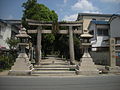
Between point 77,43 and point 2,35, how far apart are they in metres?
14.8

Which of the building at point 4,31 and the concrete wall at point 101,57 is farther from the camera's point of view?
the building at point 4,31

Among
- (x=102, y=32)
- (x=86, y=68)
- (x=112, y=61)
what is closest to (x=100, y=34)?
(x=102, y=32)

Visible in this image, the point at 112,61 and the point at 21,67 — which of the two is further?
the point at 112,61

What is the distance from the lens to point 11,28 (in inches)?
1234

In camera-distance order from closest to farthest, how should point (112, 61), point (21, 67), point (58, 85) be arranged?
point (58, 85), point (21, 67), point (112, 61)

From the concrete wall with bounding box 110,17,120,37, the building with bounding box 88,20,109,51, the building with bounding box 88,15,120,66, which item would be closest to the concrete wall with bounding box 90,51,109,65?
the building with bounding box 88,15,120,66

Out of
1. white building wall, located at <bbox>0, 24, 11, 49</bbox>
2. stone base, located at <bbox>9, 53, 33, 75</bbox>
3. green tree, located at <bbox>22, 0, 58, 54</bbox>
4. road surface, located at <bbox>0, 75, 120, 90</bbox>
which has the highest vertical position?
green tree, located at <bbox>22, 0, 58, 54</bbox>

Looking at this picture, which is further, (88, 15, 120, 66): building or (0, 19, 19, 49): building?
(88, 15, 120, 66): building

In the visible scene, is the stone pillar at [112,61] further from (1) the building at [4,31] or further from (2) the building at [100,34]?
(1) the building at [4,31]

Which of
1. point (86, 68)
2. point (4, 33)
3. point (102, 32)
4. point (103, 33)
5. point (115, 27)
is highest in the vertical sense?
point (115, 27)

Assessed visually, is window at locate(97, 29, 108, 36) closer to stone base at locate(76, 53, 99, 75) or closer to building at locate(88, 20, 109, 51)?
building at locate(88, 20, 109, 51)

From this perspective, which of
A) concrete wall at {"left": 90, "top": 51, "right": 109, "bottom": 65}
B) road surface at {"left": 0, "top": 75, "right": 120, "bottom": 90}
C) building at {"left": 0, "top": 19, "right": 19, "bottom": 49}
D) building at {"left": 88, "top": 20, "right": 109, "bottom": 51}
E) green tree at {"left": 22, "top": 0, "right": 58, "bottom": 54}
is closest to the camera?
road surface at {"left": 0, "top": 75, "right": 120, "bottom": 90}

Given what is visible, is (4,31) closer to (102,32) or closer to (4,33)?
(4,33)

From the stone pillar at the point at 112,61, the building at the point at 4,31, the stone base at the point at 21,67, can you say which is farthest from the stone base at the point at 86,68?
the building at the point at 4,31
